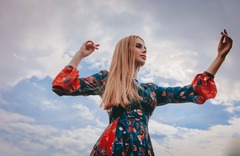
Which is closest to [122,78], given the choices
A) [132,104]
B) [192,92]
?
[132,104]

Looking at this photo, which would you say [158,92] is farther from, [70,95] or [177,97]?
[70,95]

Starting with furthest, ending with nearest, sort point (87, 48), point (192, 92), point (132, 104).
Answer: point (87, 48) → point (192, 92) → point (132, 104)

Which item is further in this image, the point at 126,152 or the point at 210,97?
the point at 210,97

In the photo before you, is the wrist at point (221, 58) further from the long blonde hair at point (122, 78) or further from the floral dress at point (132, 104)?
the long blonde hair at point (122, 78)

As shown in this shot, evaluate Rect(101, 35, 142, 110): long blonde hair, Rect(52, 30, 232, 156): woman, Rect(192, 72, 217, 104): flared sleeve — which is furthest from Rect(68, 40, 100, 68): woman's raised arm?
Rect(192, 72, 217, 104): flared sleeve

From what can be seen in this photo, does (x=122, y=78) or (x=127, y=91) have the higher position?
(x=122, y=78)

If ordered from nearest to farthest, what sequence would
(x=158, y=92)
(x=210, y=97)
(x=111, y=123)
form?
1. (x=111, y=123)
2. (x=210, y=97)
3. (x=158, y=92)

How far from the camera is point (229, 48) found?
3.35m

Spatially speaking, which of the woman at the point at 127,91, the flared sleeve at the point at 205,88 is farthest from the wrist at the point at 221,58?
the flared sleeve at the point at 205,88

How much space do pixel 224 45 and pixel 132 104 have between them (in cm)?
129

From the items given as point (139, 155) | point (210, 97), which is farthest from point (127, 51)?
point (139, 155)

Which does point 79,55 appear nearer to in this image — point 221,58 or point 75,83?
point 75,83

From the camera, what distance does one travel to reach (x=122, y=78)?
353 cm

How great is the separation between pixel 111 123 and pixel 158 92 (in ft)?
2.72
